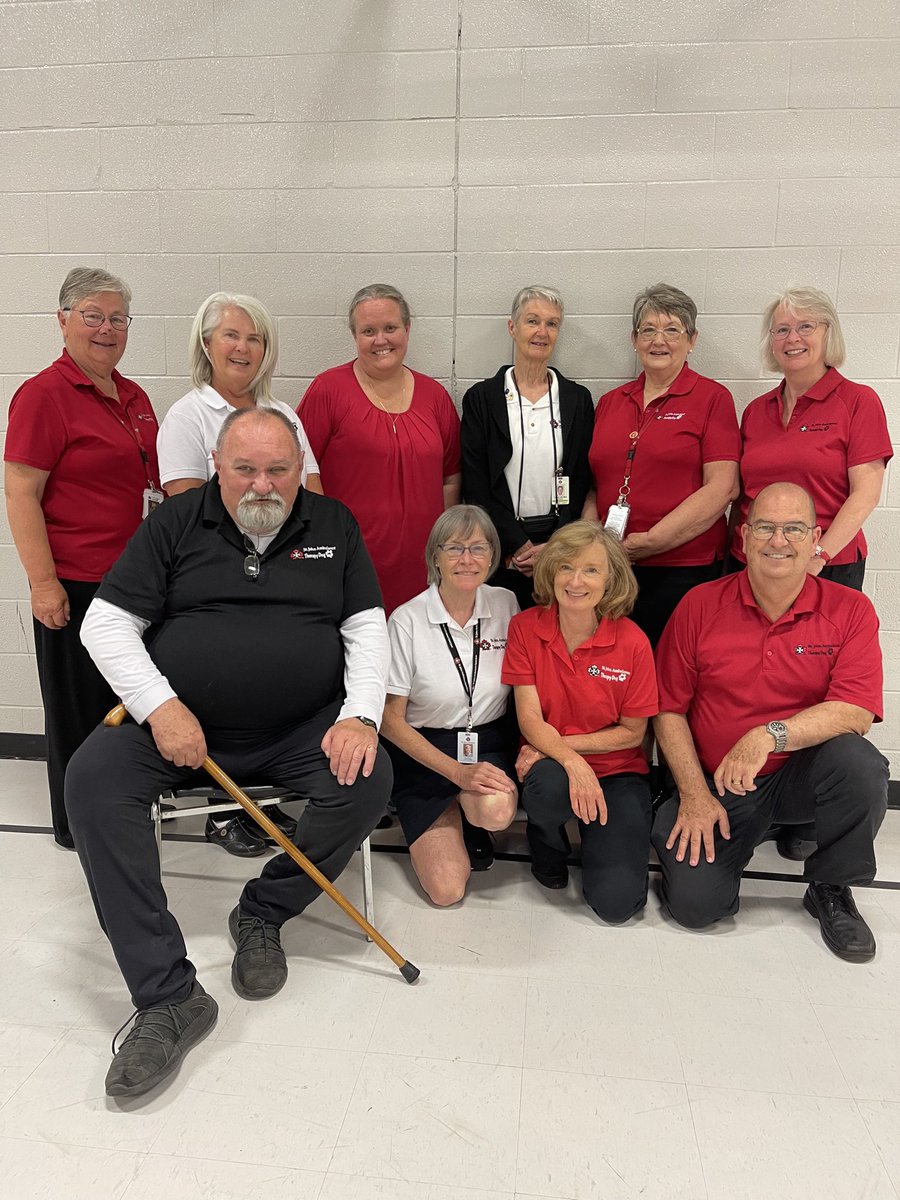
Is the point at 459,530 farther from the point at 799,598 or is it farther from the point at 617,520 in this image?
the point at 799,598

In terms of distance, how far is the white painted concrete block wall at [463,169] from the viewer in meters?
2.94

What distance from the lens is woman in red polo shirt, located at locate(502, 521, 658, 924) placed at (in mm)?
2404

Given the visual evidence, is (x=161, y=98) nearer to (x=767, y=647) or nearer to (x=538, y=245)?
(x=538, y=245)

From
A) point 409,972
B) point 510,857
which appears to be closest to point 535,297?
point 510,857

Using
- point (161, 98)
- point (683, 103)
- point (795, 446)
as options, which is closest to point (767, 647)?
point (795, 446)

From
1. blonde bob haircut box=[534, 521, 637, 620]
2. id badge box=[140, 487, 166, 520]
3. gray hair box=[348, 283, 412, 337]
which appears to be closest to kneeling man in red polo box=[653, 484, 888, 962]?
blonde bob haircut box=[534, 521, 637, 620]

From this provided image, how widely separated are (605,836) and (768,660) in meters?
0.67

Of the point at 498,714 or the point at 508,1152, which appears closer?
the point at 508,1152

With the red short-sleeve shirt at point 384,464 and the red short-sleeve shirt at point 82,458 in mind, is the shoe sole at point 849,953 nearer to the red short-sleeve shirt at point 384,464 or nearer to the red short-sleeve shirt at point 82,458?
the red short-sleeve shirt at point 384,464

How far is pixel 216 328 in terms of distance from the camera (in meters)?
2.57

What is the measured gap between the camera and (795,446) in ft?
8.78

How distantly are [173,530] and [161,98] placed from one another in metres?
1.90

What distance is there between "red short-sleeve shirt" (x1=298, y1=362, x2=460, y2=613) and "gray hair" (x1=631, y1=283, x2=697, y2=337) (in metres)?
0.73

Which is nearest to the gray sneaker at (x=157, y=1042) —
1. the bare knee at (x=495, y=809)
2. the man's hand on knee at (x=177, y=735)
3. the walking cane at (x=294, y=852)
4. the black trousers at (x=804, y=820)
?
the walking cane at (x=294, y=852)
